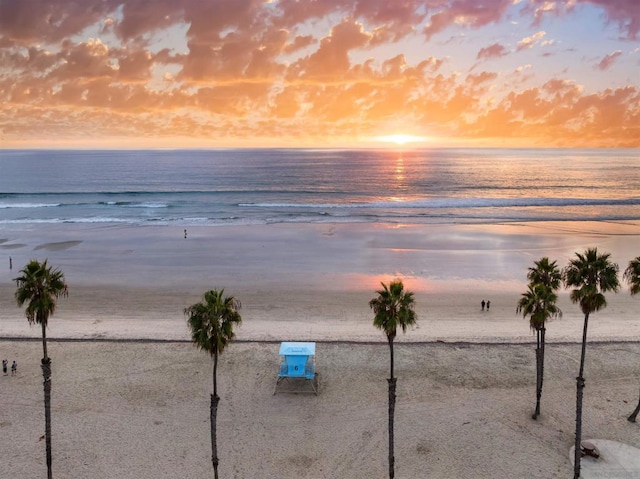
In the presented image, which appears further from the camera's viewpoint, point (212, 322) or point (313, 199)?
point (313, 199)

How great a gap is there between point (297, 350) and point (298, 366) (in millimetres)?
922

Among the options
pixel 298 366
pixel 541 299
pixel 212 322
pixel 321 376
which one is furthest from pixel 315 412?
pixel 541 299

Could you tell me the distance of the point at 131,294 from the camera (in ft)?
127

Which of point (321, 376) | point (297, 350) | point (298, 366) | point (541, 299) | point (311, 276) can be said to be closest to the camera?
point (541, 299)

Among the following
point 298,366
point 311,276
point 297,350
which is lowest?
point 298,366

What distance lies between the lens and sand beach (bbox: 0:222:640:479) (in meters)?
19.5

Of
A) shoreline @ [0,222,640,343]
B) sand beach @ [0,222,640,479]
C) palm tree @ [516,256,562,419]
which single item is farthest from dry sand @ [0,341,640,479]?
palm tree @ [516,256,562,419]

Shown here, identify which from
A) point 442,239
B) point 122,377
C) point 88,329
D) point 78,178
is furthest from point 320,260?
point 78,178

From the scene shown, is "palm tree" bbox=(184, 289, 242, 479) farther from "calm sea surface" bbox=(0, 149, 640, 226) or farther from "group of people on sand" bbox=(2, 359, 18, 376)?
"calm sea surface" bbox=(0, 149, 640, 226)

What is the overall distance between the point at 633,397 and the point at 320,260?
3069cm

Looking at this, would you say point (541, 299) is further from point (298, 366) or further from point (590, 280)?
point (298, 366)

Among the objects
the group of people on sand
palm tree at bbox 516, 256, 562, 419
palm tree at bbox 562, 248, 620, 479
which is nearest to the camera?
palm tree at bbox 562, 248, 620, 479

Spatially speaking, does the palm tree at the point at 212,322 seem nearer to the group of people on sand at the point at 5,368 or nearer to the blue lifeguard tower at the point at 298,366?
the blue lifeguard tower at the point at 298,366

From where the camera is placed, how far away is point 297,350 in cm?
2452
